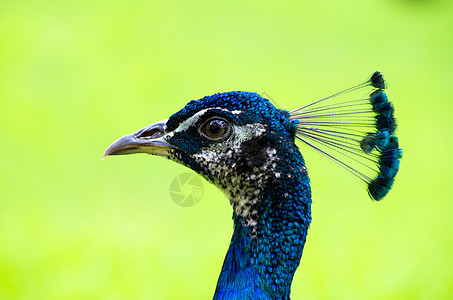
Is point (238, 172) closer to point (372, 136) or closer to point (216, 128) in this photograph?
point (216, 128)

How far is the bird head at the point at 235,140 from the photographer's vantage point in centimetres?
103

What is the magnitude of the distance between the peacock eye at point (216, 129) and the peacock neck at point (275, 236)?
0.13m

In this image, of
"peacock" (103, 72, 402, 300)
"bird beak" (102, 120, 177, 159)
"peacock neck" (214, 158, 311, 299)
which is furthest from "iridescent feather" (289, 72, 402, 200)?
"bird beak" (102, 120, 177, 159)

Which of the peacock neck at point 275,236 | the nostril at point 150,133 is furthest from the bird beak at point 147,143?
the peacock neck at point 275,236

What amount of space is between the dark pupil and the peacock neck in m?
0.14

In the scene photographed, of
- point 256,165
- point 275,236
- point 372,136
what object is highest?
point 372,136

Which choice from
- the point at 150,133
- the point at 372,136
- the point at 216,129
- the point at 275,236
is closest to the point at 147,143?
the point at 150,133

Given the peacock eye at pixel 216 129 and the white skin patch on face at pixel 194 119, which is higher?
the white skin patch on face at pixel 194 119

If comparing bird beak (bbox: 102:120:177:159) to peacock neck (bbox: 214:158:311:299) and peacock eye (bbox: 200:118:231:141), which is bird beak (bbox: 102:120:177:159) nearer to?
peacock eye (bbox: 200:118:231:141)

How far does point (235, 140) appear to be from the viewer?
1028 millimetres

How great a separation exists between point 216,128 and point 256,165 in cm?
11

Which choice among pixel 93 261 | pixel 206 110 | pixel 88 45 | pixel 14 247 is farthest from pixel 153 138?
pixel 88 45

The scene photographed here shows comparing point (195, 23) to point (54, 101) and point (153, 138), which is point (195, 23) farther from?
point (153, 138)

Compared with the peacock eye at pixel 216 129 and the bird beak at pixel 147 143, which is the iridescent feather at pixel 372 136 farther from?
the bird beak at pixel 147 143
